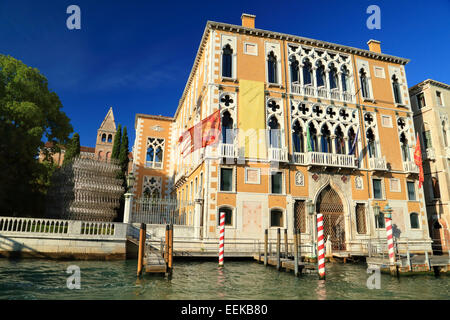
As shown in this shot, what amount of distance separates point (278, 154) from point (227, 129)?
3.29 meters

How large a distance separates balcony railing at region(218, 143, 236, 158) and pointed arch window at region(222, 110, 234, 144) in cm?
57

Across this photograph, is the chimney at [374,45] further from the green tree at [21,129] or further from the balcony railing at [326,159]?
the green tree at [21,129]

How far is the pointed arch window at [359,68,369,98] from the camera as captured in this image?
2067 centimetres

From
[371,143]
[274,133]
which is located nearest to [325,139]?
[371,143]

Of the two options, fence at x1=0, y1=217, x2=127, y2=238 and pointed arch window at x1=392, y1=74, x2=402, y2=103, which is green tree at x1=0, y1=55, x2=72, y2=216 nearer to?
fence at x1=0, y1=217, x2=127, y2=238

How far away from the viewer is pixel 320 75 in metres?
20.3

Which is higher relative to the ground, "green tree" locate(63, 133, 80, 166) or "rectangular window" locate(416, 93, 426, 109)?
"rectangular window" locate(416, 93, 426, 109)

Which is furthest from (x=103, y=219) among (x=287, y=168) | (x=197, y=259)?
(x=287, y=168)

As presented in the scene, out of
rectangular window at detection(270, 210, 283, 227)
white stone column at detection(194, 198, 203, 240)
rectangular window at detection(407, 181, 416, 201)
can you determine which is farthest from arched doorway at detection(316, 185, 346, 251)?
white stone column at detection(194, 198, 203, 240)

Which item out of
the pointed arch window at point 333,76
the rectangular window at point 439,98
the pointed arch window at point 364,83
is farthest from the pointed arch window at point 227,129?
the rectangular window at point 439,98

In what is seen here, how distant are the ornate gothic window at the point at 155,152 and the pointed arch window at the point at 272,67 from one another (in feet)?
44.4

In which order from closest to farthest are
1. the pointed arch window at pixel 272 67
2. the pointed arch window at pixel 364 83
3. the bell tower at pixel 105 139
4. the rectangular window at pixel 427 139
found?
1. the pointed arch window at pixel 272 67
2. the pointed arch window at pixel 364 83
3. the rectangular window at pixel 427 139
4. the bell tower at pixel 105 139

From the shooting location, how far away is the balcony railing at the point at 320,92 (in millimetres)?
19031
